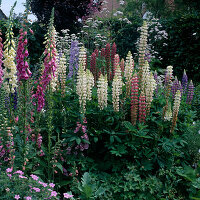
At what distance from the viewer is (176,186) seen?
390cm

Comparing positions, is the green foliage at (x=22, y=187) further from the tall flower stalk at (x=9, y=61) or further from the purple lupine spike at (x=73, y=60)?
the purple lupine spike at (x=73, y=60)

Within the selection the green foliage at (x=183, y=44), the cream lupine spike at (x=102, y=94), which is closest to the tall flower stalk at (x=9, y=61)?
the cream lupine spike at (x=102, y=94)

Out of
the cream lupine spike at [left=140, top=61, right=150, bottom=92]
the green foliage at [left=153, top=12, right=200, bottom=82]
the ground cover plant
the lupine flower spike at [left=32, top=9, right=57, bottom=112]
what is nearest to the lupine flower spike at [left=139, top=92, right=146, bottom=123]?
the ground cover plant

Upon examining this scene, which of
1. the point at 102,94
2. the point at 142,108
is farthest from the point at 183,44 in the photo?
the point at 102,94

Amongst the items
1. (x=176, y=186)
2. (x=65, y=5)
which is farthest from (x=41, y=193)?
→ (x=65, y=5)

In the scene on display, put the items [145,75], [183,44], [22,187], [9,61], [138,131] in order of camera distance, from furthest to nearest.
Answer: [183,44] < [145,75] < [138,131] < [9,61] < [22,187]

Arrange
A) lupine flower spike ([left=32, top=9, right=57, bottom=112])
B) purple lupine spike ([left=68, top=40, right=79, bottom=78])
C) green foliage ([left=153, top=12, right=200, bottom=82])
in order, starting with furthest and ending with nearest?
green foliage ([left=153, top=12, right=200, bottom=82]) < purple lupine spike ([left=68, top=40, right=79, bottom=78]) < lupine flower spike ([left=32, top=9, right=57, bottom=112])

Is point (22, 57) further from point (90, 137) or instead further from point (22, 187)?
point (90, 137)

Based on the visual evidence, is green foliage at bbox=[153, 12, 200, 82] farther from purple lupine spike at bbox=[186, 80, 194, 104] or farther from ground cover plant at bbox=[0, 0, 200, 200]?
ground cover plant at bbox=[0, 0, 200, 200]

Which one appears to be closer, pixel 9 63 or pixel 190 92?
pixel 9 63

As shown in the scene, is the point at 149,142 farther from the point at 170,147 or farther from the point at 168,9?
the point at 168,9

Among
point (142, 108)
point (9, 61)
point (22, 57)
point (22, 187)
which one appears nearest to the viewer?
point (22, 187)

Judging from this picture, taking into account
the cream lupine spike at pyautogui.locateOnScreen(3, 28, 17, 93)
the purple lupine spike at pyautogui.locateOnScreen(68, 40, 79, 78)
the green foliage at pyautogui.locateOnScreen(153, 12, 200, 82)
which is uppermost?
the green foliage at pyautogui.locateOnScreen(153, 12, 200, 82)

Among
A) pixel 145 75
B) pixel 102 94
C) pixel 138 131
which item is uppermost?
pixel 145 75
